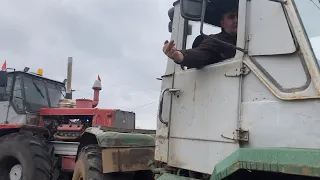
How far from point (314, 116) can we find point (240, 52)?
79 centimetres

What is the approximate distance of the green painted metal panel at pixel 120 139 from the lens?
542 cm

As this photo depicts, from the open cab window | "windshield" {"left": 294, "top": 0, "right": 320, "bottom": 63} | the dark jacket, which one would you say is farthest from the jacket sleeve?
"windshield" {"left": 294, "top": 0, "right": 320, "bottom": 63}

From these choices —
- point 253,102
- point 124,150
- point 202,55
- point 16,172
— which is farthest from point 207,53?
point 16,172

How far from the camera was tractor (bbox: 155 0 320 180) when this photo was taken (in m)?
2.22

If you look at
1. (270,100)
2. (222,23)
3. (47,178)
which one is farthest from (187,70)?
(47,178)

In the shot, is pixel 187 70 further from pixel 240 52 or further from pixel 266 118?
pixel 266 118

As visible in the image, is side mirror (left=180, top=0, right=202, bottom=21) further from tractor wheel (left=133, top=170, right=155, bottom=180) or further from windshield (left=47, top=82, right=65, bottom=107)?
windshield (left=47, top=82, right=65, bottom=107)

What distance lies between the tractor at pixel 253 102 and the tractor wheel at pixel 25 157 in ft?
15.5

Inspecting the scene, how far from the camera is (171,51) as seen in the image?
2.94 m

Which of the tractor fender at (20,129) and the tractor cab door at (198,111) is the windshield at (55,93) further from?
the tractor cab door at (198,111)

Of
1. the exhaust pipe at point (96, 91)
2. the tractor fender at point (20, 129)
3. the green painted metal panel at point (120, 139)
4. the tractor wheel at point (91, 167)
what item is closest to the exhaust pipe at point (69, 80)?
the exhaust pipe at point (96, 91)

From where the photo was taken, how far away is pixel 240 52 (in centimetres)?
278

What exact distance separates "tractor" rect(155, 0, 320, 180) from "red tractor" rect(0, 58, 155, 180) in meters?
2.06

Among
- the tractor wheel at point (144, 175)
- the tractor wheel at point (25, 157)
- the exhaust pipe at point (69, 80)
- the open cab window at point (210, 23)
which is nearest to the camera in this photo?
the open cab window at point (210, 23)
